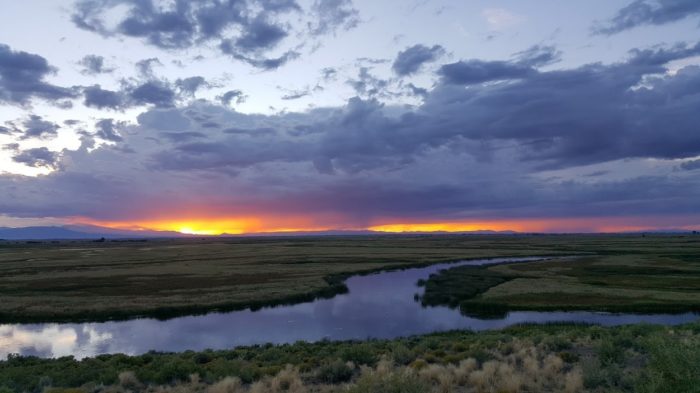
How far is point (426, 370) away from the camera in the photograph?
46.2 ft

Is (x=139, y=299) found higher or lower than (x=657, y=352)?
lower

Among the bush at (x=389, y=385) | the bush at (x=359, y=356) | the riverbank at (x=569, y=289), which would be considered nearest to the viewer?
the bush at (x=389, y=385)

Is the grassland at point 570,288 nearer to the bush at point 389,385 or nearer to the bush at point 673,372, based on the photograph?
the bush at point 673,372

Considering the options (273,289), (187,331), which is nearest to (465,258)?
(273,289)

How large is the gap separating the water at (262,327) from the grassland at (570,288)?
272cm

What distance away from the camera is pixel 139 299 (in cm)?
4269

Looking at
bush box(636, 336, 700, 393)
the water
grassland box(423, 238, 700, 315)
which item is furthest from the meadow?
the water

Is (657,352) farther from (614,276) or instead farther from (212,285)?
(614,276)

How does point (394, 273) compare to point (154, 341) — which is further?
point (394, 273)

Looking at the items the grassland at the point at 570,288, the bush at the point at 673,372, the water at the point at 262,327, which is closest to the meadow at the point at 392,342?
the bush at the point at 673,372

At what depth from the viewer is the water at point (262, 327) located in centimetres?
2842

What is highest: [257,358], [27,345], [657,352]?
[657,352]

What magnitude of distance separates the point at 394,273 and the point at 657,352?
60410 mm

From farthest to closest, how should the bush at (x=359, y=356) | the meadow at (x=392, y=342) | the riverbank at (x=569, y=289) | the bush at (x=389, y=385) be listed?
the riverbank at (x=569, y=289)
the bush at (x=359, y=356)
the meadow at (x=392, y=342)
the bush at (x=389, y=385)
